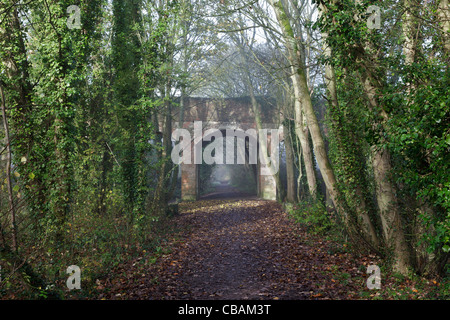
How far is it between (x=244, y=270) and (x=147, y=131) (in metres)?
5.03

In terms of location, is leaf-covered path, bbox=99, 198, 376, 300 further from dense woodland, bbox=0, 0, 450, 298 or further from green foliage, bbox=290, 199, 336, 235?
dense woodland, bbox=0, 0, 450, 298

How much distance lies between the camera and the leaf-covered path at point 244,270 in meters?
5.42

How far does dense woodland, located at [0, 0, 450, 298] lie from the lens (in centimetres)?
466

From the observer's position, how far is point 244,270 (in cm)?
672

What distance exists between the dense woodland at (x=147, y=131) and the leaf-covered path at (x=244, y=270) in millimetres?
665

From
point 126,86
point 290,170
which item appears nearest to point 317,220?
point 290,170

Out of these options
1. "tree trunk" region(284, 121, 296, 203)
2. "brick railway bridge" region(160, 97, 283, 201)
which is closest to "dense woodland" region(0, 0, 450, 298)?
"tree trunk" region(284, 121, 296, 203)

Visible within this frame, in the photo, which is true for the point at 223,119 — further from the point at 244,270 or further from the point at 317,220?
the point at 244,270

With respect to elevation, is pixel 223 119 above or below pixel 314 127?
above

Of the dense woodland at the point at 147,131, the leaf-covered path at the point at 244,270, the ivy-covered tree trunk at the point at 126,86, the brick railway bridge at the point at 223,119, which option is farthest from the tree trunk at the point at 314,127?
the brick railway bridge at the point at 223,119

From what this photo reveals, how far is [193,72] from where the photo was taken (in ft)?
55.6

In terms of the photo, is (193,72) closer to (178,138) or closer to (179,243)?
(178,138)

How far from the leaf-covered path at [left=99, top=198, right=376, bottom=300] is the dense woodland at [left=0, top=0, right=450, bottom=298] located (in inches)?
26.2
